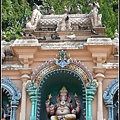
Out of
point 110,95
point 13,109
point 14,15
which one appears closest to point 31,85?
point 13,109

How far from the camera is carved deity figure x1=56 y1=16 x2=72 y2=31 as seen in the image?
768 centimetres

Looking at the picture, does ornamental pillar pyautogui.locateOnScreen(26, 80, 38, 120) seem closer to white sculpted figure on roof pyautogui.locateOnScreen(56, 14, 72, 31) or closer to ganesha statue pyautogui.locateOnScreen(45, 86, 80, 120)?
ganesha statue pyautogui.locateOnScreen(45, 86, 80, 120)

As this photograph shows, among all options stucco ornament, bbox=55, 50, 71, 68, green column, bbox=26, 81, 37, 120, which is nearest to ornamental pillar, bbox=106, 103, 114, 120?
stucco ornament, bbox=55, 50, 71, 68

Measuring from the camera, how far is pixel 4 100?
708cm

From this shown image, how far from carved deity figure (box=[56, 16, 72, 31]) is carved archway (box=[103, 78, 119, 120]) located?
1.63 meters

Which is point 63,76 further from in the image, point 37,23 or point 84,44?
point 37,23

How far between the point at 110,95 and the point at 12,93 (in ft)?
5.86

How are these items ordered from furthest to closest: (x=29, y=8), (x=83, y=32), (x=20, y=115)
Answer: (x=29, y=8)
(x=83, y=32)
(x=20, y=115)

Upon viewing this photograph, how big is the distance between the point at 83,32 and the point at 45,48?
105 centimetres

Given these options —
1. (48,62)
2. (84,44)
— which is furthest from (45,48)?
(84,44)

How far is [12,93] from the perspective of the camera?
6.75 meters

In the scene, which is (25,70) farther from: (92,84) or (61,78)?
(92,84)

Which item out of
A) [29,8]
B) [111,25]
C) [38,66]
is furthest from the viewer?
[29,8]

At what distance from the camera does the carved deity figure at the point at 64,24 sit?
7.68m
